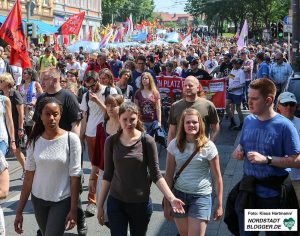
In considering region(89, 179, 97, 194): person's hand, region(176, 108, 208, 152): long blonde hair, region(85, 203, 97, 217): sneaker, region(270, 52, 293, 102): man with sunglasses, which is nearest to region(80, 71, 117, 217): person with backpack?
region(89, 179, 97, 194): person's hand

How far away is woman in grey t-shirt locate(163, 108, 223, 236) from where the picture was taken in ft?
15.5

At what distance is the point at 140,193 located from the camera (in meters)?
4.62

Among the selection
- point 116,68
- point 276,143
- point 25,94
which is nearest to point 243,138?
point 276,143

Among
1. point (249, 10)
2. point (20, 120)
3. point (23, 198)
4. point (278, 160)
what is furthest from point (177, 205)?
point (249, 10)

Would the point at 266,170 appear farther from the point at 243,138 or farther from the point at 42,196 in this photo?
the point at 42,196

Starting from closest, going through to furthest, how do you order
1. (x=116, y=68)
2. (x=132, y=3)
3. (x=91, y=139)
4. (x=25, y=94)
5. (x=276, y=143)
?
(x=276, y=143) < (x=91, y=139) < (x=25, y=94) < (x=116, y=68) < (x=132, y=3)

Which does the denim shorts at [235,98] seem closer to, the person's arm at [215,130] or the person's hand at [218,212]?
the person's arm at [215,130]

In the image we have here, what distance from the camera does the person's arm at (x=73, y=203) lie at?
4.58 m

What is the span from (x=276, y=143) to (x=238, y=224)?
2.42ft

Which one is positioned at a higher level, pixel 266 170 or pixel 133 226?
pixel 266 170

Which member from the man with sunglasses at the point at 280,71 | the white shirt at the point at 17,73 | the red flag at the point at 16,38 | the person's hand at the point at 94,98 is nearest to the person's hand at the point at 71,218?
the person's hand at the point at 94,98

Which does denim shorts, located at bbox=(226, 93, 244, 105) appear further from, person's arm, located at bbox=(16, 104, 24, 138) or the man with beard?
the man with beard

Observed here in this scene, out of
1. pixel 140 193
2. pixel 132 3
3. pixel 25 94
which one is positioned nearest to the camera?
pixel 140 193

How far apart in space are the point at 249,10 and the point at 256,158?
229 feet
